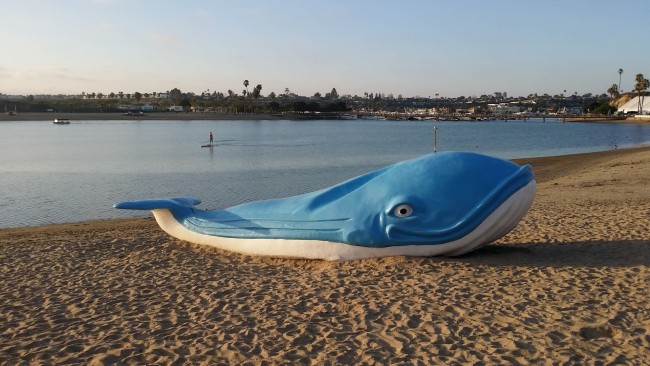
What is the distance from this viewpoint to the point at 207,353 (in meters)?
6.00

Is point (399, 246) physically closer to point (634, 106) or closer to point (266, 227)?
point (266, 227)

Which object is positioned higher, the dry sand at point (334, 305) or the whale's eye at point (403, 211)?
the whale's eye at point (403, 211)

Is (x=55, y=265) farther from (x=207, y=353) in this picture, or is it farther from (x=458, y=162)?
(x=458, y=162)

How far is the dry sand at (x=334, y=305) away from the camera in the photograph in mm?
5984

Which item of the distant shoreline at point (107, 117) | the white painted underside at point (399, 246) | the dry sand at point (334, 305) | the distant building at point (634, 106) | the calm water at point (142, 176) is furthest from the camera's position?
the distant building at point (634, 106)

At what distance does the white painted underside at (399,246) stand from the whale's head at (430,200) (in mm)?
81

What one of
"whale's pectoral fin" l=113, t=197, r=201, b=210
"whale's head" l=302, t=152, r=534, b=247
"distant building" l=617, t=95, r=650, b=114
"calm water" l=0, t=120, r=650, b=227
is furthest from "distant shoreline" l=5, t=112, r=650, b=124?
"whale's head" l=302, t=152, r=534, b=247

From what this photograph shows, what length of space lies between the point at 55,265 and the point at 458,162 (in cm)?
692

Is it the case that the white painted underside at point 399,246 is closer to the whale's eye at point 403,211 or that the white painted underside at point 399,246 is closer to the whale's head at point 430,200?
the whale's head at point 430,200

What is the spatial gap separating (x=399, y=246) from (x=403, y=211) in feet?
2.05

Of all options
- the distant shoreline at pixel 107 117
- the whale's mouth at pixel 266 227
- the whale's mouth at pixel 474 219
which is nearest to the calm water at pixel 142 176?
the whale's mouth at pixel 266 227

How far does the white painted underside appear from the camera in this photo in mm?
8539

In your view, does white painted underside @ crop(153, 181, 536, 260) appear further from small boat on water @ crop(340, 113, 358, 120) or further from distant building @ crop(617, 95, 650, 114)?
small boat on water @ crop(340, 113, 358, 120)

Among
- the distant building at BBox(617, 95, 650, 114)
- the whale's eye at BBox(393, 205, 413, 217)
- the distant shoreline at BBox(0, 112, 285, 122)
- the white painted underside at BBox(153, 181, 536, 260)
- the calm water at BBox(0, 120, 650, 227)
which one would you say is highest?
the distant building at BBox(617, 95, 650, 114)
